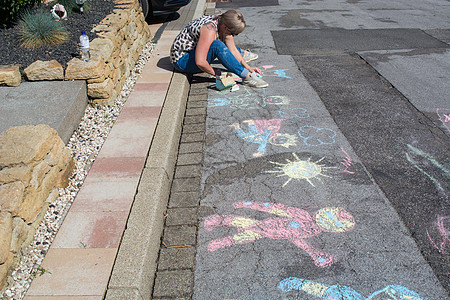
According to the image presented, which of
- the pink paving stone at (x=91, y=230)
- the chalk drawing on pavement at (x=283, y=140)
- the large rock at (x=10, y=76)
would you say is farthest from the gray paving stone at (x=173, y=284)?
the large rock at (x=10, y=76)

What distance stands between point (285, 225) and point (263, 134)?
1491mm

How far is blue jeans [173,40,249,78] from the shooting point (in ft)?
17.2

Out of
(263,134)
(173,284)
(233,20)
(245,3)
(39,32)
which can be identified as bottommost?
(173,284)

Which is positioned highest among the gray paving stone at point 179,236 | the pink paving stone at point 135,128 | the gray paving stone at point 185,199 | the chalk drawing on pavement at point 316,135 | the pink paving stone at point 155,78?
the pink paving stone at point 155,78

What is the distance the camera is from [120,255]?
2.48m

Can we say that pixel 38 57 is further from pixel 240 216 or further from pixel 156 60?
pixel 240 216

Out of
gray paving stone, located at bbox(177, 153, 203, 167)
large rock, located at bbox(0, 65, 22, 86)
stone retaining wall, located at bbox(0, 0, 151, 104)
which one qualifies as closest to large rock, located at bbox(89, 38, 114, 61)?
stone retaining wall, located at bbox(0, 0, 151, 104)

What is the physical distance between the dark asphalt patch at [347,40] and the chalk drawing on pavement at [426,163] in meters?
3.54

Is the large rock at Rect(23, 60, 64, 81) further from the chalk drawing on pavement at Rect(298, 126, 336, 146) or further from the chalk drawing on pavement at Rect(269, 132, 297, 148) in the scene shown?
the chalk drawing on pavement at Rect(298, 126, 336, 146)

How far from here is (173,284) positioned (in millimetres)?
2484

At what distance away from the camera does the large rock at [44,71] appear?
4.43 m

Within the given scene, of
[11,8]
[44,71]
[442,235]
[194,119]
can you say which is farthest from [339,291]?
[11,8]

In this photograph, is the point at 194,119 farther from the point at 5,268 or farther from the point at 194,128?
the point at 5,268

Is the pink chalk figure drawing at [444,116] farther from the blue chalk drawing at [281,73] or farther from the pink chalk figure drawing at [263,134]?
the blue chalk drawing at [281,73]
